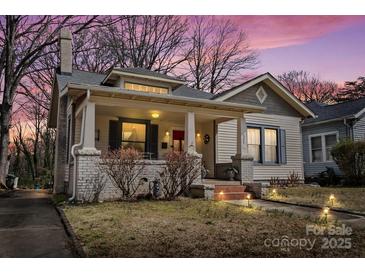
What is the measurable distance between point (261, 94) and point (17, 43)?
10.3 m

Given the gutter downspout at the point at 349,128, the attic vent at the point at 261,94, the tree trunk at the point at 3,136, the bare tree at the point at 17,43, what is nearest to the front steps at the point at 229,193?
the attic vent at the point at 261,94

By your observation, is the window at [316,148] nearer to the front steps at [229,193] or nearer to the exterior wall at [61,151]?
the front steps at [229,193]

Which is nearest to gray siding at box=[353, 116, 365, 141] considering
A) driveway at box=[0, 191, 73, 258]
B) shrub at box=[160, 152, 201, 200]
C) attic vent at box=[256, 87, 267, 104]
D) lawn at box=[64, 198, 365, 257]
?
attic vent at box=[256, 87, 267, 104]

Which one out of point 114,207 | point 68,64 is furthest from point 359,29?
point 68,64

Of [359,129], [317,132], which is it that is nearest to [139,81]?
[317,132]

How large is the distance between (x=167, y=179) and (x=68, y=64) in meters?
6.37

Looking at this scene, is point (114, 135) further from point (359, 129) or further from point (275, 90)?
point (359, 129)

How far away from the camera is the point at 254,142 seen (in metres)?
11.3

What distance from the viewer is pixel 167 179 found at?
752cm

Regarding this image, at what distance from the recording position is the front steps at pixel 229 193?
7.73 m

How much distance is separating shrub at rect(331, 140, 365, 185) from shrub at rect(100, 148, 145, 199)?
26.9 feet

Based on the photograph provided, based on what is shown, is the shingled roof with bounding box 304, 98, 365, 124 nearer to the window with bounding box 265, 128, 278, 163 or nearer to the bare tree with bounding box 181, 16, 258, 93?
the window with bounding box 265, 128, 278, 163

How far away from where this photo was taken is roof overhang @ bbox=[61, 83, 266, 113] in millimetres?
6992
